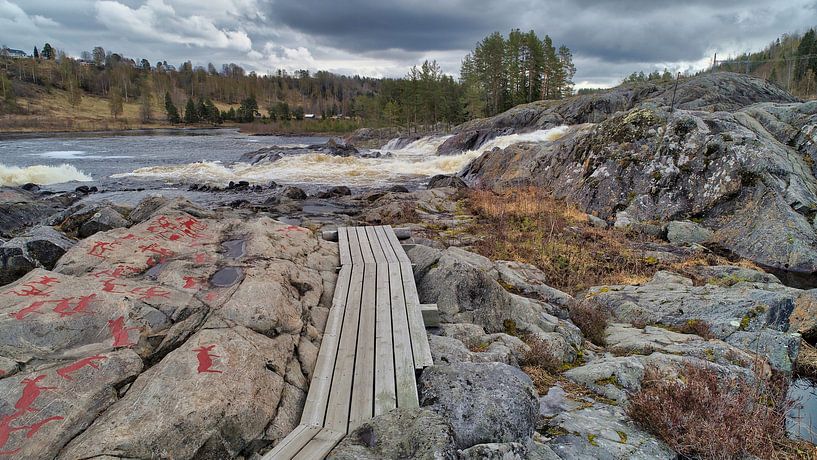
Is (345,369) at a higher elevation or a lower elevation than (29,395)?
lower

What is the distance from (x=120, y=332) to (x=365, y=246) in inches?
209

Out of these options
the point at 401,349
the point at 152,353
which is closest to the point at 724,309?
the point at 401,349

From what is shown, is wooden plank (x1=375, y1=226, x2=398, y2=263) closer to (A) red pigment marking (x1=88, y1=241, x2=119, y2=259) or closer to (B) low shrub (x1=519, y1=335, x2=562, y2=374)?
(B) low shrub (x1=519, y1=335, x2=562, y2=374)

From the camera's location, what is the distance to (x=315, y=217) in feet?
57.2

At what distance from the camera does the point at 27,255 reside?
6.66 meters

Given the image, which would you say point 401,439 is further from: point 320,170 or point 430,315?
point 320,170

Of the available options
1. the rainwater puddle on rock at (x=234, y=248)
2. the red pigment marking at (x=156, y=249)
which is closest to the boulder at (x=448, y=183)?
the rainwater puddle on rock at (x=234, y=248)

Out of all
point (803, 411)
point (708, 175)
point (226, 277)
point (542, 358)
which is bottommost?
point (803, 411)

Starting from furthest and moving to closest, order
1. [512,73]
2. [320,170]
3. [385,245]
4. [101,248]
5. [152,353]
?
[512,73], [320,170], [385,245], [101,248], [152,353]

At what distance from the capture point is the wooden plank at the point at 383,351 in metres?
4.15

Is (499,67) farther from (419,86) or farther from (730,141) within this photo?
(730,141)

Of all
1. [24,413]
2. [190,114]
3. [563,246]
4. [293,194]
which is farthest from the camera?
[190,114]

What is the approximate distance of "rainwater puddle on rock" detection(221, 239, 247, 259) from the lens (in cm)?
676

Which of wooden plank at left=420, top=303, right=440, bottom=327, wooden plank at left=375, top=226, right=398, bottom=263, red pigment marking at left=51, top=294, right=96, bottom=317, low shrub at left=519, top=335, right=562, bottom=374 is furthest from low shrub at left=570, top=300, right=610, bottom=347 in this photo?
red pigment marking at left=51, top=294, right=96, bottom=317
